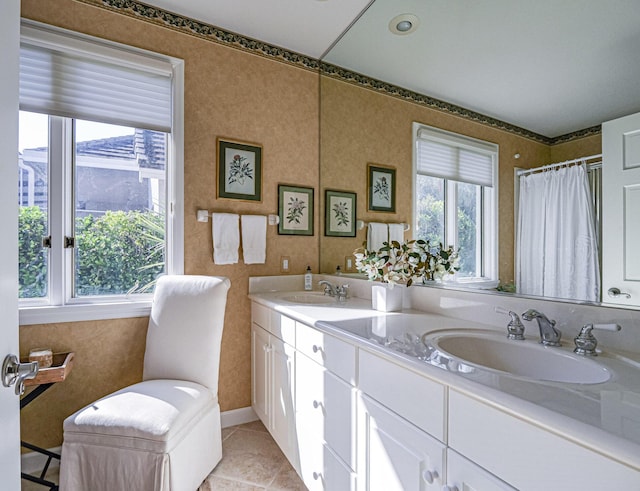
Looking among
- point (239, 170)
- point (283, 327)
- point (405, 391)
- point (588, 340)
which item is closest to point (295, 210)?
point (239, 170)

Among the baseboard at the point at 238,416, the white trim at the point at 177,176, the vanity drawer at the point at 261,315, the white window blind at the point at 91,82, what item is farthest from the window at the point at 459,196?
the baseboard at the point at 238,416

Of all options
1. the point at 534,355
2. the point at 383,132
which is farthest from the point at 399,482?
the point at 383,132

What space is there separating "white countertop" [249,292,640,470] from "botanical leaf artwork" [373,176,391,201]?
94 cm

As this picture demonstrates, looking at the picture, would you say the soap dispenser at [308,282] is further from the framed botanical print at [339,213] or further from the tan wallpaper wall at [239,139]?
the framed botanical print at [339,213]

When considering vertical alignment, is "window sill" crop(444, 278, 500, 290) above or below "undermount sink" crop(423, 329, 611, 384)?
above

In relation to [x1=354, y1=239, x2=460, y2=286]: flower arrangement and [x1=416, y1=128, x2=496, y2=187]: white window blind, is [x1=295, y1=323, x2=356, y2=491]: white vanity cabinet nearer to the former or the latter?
[x1=354, y1=239, x2=460, y2=286]: flower arrangement

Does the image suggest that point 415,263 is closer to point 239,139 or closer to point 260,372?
point 260,372

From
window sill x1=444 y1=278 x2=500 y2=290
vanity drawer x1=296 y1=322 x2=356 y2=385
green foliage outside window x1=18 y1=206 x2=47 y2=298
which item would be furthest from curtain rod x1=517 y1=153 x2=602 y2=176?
green foliage outside window x1=18 y1=206 x2=47 y2=298

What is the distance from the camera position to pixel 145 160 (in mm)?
2135

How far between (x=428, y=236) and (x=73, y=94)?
207cm

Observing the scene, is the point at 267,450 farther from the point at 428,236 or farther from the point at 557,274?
the point at 557,274

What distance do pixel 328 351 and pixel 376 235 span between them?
2.96 feet

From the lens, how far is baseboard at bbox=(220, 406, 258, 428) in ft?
7.48

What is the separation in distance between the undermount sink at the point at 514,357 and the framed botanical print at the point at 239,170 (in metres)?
1.61
